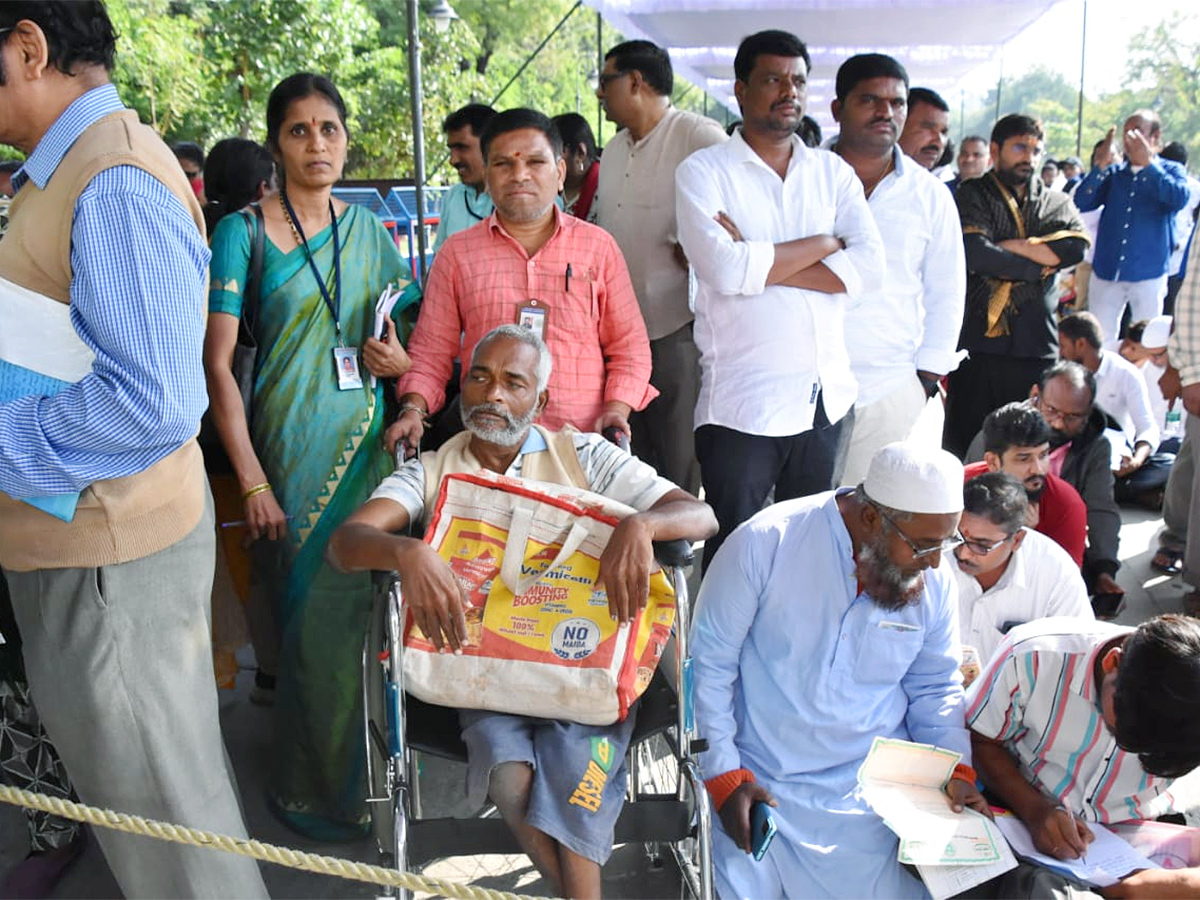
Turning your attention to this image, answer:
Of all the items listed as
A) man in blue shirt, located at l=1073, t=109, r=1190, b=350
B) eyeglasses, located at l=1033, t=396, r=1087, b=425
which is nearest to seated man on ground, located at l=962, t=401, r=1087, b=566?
eyeglasses, located at l=1033, t=396, r=1087, b=425

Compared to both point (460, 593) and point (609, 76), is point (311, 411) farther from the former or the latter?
point (609, 76)

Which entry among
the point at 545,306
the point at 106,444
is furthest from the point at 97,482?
the point at 545,306

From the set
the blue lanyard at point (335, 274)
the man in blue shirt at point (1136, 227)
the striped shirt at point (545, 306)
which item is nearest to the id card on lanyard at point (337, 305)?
the blue lanyard at point (335, 274)

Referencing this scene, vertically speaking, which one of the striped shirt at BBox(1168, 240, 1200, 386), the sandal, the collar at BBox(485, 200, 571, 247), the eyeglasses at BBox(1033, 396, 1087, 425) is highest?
the collar at BBox(485, 200, 571, 247)

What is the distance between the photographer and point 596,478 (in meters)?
2.38

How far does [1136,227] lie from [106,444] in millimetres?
7291

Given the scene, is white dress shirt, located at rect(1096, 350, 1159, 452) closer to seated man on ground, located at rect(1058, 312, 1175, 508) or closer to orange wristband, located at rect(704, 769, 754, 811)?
seated man on ground, located at rect(1058, 312, 1175, 508)

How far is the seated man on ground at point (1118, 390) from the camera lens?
4867 mm

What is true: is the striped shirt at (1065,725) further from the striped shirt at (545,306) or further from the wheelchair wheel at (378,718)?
the wheelchair wheel at (378,718)

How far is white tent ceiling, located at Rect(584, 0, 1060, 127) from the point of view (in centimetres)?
652

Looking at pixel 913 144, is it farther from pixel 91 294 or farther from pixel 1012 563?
pixel 91 294

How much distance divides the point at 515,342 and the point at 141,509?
0.89 metres

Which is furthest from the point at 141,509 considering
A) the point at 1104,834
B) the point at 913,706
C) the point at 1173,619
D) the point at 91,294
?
the point at 1104,834

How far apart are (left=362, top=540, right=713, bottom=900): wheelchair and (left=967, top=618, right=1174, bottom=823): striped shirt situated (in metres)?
0.70
